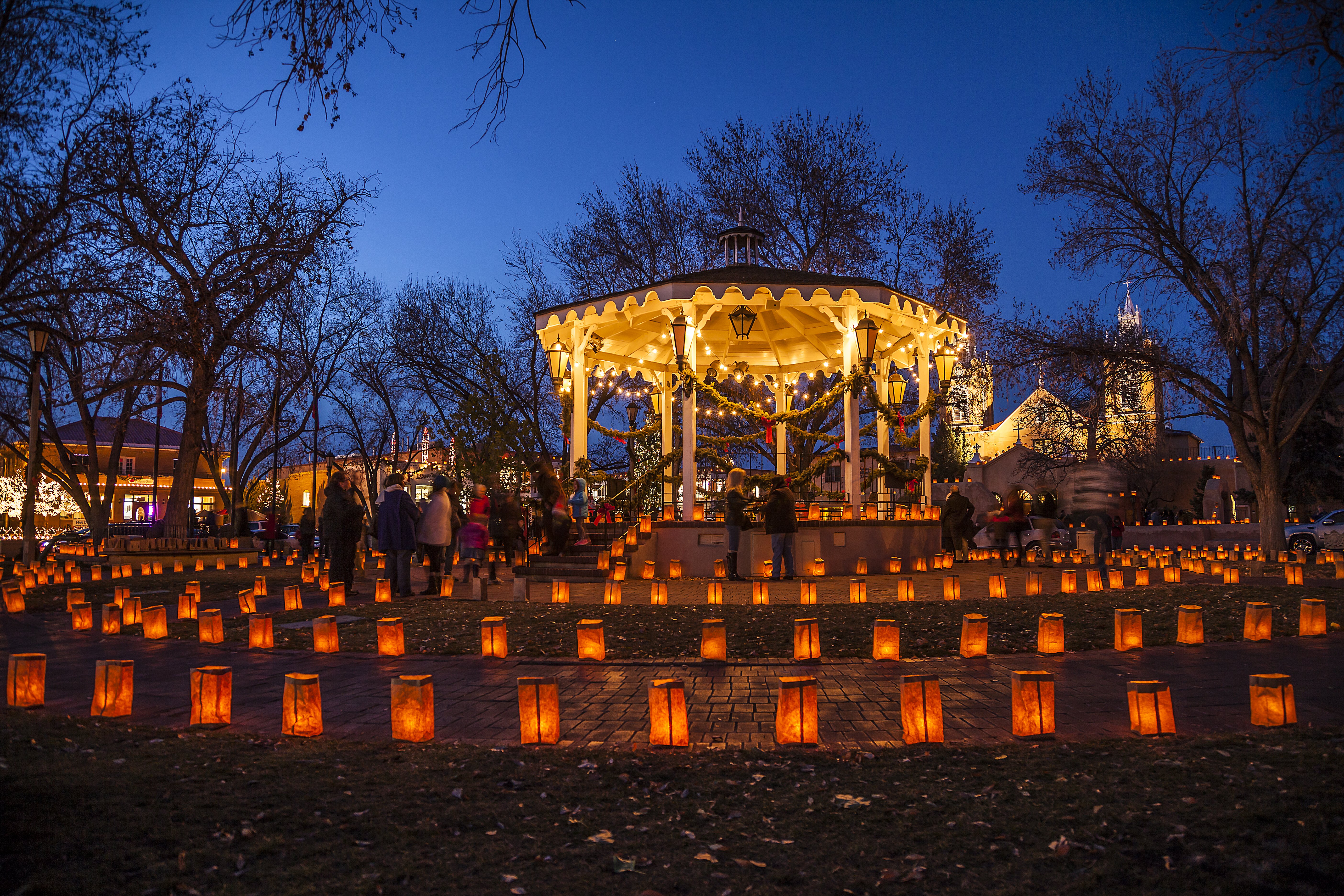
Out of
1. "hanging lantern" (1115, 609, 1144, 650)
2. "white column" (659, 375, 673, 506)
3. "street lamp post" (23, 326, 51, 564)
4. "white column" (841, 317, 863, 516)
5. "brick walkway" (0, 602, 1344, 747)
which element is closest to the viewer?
"brick walkway" (0, 602, 1344, 747)

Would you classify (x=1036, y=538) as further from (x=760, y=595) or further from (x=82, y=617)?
(x=82, y=617)

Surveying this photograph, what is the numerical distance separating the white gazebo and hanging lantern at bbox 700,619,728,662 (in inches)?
339

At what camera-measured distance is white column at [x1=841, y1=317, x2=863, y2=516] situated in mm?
15680

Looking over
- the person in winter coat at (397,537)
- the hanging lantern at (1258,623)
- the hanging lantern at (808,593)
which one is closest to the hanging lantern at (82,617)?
the person in winter coat at (397,537)

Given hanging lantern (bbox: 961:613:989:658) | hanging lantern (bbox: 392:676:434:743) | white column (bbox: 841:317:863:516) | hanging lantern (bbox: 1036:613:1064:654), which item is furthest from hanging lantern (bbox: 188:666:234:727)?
white column (bbox: 841:317:863:516)

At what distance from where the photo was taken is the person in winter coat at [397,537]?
38.6 feet

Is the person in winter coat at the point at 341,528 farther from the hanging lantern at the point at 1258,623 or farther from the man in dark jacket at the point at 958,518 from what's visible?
the man in dark jacket at the point at 958,518

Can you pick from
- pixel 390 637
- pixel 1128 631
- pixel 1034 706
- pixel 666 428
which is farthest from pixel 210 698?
pixel 666 428

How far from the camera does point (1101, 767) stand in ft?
12.3

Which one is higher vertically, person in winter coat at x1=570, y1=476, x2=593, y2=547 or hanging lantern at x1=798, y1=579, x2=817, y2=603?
person in winter coat at x1=570, y1=476, x2=593, y2=547

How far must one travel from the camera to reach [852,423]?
52.5 ft

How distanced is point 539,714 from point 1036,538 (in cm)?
1961

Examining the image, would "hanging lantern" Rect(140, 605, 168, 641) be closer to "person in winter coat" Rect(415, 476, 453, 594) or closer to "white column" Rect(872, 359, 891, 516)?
"person in winter coat" Rect(415, 476, 453, 594)

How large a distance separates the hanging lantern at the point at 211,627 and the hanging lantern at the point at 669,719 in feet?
18.7
